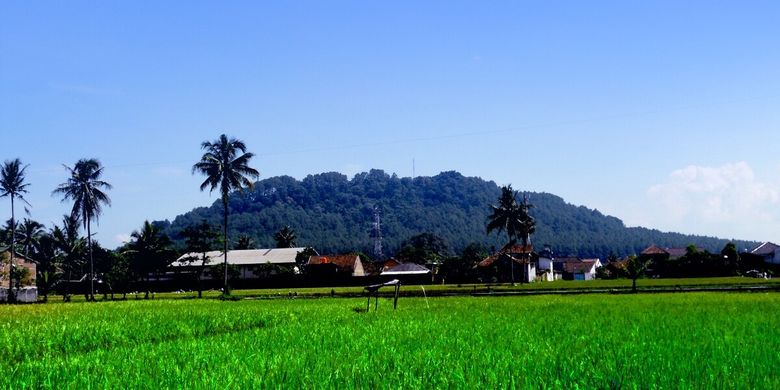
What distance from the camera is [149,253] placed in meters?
87.3

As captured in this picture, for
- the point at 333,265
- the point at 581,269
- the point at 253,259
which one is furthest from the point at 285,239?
the point at 581,269

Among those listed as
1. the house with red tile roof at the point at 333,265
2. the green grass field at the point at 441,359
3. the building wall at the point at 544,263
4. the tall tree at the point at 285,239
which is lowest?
the building wall at the point at 544,263

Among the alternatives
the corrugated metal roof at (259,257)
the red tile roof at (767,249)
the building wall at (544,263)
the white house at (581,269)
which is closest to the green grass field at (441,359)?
the corrugated metal roof at (259,257)

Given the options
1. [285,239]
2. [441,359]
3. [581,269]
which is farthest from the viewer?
[581,269]

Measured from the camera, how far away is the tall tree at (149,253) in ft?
285

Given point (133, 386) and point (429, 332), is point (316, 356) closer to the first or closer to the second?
point (133, 386)

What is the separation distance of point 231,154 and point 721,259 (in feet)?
236

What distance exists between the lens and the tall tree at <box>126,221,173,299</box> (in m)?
86.9

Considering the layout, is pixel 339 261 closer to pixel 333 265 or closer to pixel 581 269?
pixel 333 265

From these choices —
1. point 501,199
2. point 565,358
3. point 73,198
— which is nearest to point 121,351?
point 565,358

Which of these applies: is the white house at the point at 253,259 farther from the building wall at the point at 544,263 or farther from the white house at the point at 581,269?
the white house at the point at 581,269

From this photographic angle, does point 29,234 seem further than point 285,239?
No

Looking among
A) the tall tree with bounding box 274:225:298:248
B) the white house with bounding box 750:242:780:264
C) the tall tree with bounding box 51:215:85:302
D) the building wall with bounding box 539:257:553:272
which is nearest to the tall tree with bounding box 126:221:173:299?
the tall tree with bounding box 51:215:85:302

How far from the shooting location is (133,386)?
26.0 feet
